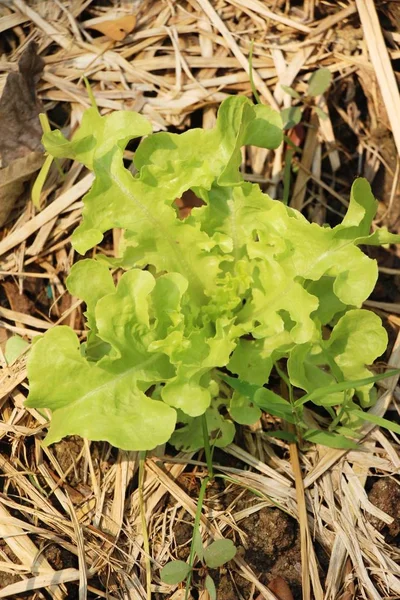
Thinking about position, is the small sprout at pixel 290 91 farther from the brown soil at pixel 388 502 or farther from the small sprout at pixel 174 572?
the small sprout at pixel 174 572

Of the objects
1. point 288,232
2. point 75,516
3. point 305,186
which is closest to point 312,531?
point 75,516

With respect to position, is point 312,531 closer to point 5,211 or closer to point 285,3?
point 5,211

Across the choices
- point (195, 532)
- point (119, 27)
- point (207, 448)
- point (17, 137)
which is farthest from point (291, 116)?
point (195, 532)

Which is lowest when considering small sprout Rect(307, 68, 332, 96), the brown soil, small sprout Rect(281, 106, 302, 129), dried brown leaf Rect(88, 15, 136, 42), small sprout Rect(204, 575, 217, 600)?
the brown soil

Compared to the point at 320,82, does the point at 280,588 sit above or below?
below

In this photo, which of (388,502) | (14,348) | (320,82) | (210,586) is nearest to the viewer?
(210,586)

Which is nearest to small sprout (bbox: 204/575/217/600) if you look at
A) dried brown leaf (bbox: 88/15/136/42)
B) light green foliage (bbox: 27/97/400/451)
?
light green foliage (bbox: 27/97/400/451)

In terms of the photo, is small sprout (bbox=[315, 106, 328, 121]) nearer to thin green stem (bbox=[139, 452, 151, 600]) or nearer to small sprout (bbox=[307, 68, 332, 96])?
small sprout (bbox=[307, 68, 332, 96])

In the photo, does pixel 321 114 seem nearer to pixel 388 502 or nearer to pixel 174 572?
pixel 388 502
